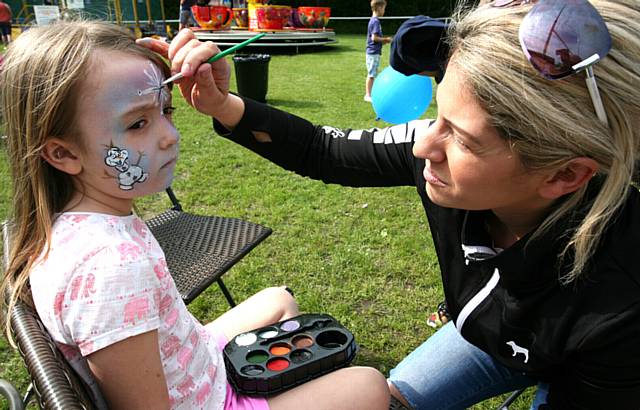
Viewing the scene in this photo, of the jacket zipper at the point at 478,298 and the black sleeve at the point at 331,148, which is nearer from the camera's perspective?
the jacket zipper at the point at 478,298

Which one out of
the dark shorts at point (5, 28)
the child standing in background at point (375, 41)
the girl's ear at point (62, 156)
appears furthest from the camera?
the dark shorts at point (5, 28)

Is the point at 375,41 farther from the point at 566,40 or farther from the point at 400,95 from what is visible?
the point at 566,40

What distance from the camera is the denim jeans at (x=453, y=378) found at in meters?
1.73

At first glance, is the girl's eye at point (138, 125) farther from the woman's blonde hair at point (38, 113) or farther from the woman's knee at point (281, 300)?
the woman's knee at point (281, 300)

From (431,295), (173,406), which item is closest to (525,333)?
(173,406)

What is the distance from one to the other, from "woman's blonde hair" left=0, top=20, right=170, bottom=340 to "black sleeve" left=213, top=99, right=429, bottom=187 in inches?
21.2

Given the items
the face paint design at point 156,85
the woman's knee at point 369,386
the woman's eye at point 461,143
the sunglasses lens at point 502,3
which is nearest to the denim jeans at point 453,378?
the woman's knee at point 369,386

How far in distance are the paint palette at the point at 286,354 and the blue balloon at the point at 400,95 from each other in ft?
11.9

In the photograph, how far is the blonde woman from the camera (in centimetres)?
101

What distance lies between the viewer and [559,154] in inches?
42.7

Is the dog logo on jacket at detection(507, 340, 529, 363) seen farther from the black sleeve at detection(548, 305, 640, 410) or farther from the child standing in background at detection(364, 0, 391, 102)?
the child standing in background at detection(364, 0, 391, 102)

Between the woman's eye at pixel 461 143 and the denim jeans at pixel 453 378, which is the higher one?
the woman's eye at pixel 461 143

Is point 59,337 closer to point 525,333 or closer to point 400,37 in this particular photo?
point 525,333

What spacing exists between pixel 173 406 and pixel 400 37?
4.30 ft
